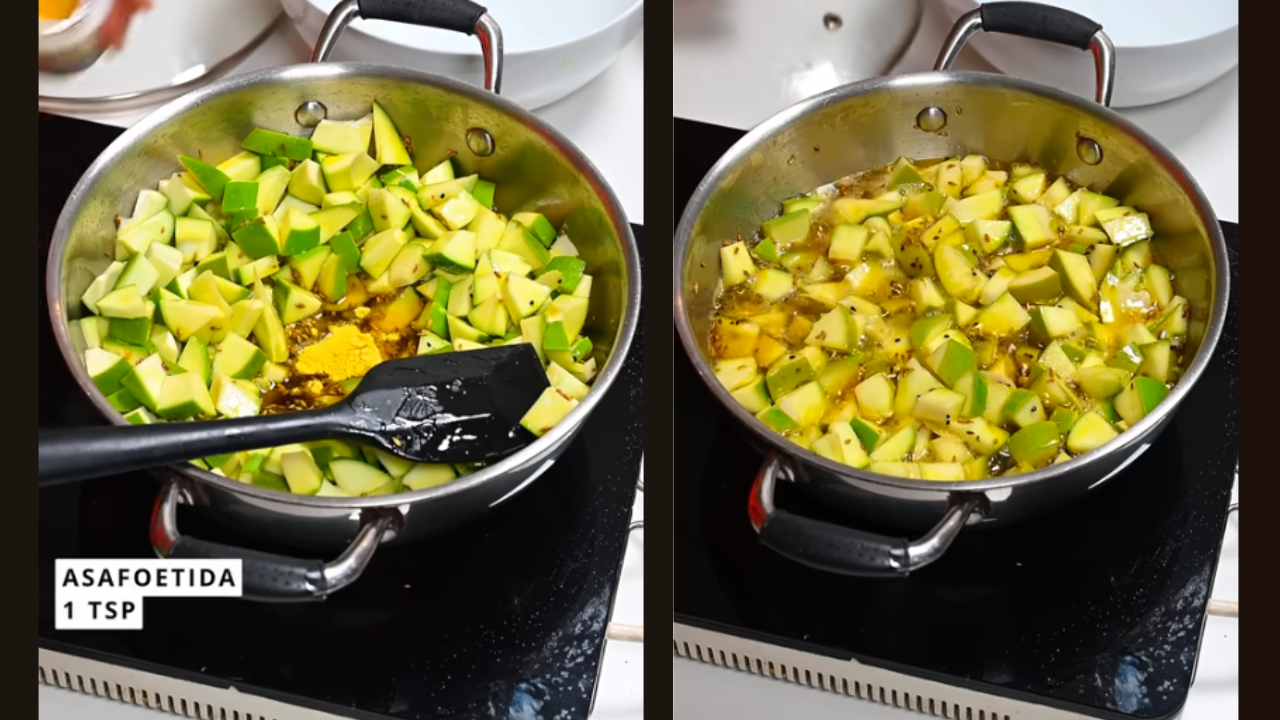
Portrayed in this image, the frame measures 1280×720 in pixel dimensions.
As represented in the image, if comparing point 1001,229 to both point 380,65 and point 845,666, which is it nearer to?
point 845,666

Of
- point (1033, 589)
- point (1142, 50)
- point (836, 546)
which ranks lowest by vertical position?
point (1033, 589)

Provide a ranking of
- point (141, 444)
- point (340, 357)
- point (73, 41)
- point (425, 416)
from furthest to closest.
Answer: point (73, 41) < point (340, 357) < point (425, 416) < point (141, 444)

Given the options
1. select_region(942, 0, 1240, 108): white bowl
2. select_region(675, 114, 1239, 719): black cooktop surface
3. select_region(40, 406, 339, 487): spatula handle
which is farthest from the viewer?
select_region(942, 0, 1240, 108): white bowl

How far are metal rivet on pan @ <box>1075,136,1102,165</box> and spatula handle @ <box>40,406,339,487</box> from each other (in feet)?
2.65

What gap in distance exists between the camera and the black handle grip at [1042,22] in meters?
1.29

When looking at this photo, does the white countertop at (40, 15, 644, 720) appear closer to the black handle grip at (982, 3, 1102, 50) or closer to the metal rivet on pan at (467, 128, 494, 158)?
the metal rivet on pan at (467, 128, 494, 158)

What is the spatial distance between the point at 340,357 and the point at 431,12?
0.36 meters

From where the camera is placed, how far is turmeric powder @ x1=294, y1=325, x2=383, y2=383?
120cm

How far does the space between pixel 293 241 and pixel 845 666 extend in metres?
0.65

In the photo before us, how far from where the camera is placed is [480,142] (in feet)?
4.33

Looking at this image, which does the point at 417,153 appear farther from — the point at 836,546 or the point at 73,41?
the point at 836,546

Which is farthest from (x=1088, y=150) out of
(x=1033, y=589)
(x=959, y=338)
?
(x=1033, y=589)

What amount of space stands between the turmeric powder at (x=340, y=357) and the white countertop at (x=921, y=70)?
40 cm

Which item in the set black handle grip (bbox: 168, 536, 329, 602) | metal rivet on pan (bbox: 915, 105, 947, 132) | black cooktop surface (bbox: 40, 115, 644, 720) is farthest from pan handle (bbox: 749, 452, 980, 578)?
metal rivet on pan (bbox: 915, 105, 947, 132)
